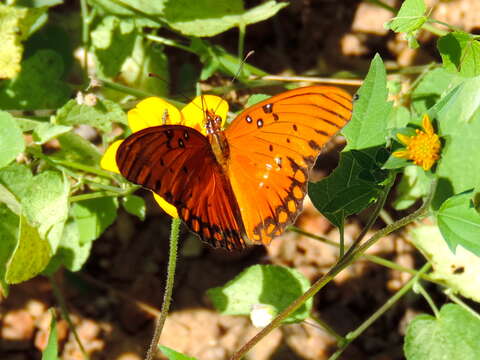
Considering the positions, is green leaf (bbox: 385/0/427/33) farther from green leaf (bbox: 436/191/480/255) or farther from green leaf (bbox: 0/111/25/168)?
green leaf (bbox: 0/111/25/168)

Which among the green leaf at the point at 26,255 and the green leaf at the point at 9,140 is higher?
the green leaf at the point at 9,140

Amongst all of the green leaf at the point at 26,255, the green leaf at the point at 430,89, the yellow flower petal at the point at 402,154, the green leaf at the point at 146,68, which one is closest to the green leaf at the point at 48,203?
the green leaf at the point at 26,255

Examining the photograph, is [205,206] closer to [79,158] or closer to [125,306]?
[79,158]

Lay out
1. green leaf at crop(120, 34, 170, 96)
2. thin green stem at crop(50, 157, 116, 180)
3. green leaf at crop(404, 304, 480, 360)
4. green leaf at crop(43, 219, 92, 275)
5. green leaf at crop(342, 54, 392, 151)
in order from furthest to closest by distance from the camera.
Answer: green leaf at crop(120, 34, 170, 96) → green leaf at crop(43, 219, 92, 275) → thin green stem at crop(50, 157, 116, 180) → green leaf at crop(404, 304, 480, 360) → green leaf at crop(342, 54, 392, 151)

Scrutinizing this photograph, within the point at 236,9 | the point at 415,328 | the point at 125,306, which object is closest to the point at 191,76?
the point at 236,9

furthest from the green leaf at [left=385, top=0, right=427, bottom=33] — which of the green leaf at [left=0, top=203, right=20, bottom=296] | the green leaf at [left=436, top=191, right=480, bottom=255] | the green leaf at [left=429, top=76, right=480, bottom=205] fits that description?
the green leaf at [left=0, top=203, right=20, bottom=296]

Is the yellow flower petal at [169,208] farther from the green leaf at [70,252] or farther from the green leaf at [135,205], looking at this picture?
the green leaf at [70,252]
